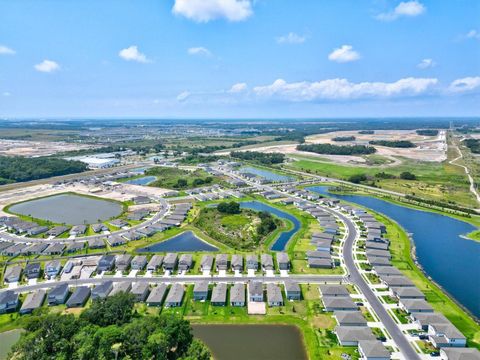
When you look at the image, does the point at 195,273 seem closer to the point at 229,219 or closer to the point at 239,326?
the point at 239,326

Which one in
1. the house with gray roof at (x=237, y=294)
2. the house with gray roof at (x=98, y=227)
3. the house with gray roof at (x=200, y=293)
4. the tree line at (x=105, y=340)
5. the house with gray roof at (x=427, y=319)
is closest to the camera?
the tree line at (x=105, y=340)

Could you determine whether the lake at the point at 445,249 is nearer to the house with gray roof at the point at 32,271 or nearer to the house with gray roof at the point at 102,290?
the house with gray roof at the point at 102,290

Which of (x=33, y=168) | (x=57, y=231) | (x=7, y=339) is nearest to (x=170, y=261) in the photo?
(x=7, y=339)

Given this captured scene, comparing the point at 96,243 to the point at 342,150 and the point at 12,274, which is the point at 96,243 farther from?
the point at 342,150

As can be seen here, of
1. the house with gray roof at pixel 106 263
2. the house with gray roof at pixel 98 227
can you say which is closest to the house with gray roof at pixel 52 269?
the house with gray roof at pixel 106 263

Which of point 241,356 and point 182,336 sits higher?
point 182,336

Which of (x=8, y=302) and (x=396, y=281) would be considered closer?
(x=8, y=302)

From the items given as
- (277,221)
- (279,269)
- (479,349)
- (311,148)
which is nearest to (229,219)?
(277,221)
